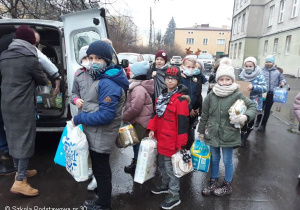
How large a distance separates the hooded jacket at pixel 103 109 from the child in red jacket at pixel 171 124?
0.59 metres

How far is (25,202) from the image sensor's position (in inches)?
108

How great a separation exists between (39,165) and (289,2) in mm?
22545

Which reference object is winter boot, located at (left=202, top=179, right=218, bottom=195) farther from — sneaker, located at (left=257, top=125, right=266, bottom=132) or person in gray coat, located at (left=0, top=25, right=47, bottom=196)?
sneaker, located at (left=257, top=125, right=266, bottom=132)

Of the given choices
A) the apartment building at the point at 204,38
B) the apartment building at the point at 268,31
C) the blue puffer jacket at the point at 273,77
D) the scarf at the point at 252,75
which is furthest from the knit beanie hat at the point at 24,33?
the apartment building at the point at 204,38

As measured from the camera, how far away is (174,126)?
8.57ft

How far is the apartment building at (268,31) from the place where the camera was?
687 inches

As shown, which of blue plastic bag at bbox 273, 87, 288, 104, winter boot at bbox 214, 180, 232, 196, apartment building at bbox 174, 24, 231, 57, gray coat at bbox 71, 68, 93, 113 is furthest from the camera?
apartment building at bbox 174, 24, 231, 57

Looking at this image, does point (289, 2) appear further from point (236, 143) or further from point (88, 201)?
point (88, 201)

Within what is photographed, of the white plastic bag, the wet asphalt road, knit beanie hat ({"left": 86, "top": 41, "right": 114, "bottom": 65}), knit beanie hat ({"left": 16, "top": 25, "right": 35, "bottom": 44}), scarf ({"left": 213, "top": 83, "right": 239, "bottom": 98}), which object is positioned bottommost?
the wet asphalt road

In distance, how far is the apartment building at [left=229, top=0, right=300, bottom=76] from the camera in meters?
17.4

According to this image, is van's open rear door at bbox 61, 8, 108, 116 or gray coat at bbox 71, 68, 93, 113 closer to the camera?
gray coat at bbox 71, 68, 93, 113

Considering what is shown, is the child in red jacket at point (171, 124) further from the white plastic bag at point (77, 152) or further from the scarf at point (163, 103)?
the white plastic bag at point (77, 152)

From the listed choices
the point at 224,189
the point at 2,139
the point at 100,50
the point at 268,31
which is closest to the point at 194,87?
the point at 224,189

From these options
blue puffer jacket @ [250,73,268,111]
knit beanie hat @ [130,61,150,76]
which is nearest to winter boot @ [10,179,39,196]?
knit beanie hat @ [130,61,150,76]
